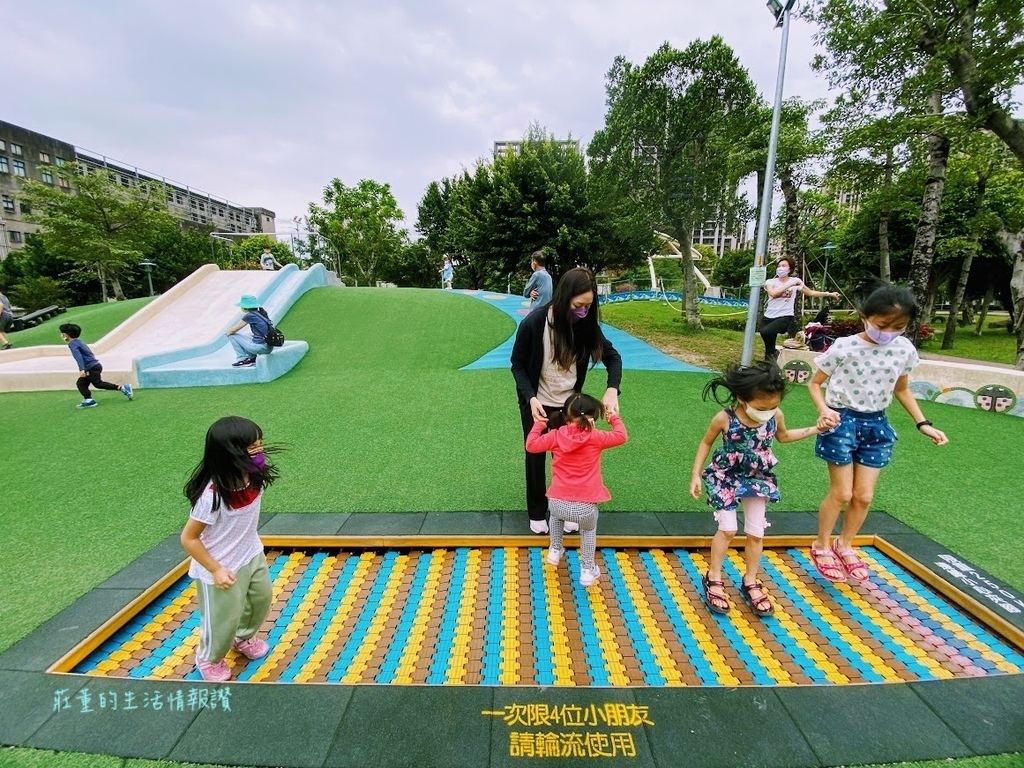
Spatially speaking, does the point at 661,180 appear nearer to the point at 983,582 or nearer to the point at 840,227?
the point at 983,582

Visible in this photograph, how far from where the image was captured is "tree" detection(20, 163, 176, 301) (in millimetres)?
20188

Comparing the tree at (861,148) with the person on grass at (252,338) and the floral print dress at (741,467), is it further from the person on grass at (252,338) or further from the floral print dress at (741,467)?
the person on grass at (252,338)

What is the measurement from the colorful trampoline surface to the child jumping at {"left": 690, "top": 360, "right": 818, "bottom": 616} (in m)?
0.18

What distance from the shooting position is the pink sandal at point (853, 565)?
9.09 feet

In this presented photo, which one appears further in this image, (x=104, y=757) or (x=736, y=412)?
(x=736, y=412)

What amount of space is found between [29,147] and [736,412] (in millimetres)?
59579

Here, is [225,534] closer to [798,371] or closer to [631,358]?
[798,371]

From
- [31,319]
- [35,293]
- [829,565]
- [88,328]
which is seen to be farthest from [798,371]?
[35,293]

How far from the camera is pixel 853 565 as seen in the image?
9.20 ft

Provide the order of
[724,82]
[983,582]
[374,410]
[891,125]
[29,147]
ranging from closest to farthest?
[983,582] → [374,410] → [891,125] → [724,82] → [29,147]

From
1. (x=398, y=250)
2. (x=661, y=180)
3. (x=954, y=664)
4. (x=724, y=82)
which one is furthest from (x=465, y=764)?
(x=398, y=250)

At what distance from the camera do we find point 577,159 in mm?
21469

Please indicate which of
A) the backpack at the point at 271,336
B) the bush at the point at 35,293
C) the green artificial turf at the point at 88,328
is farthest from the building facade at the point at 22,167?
the backpack at the point at 271,336

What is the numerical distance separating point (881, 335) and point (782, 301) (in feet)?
14.5
